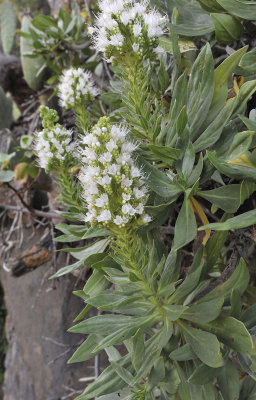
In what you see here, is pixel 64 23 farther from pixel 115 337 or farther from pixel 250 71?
pixel 115 337

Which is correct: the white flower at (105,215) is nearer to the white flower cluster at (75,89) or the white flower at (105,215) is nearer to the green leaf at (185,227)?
the green leaf at (185,227)

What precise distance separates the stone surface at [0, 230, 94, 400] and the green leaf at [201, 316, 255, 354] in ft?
3.28

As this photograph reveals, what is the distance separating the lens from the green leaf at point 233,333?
0.87m

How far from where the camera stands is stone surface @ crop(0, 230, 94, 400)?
198 centimetres

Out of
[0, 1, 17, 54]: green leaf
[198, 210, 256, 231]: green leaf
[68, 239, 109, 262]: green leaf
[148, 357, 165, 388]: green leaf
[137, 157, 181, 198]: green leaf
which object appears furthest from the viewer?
[0, 1, 17, 54]: green leaf

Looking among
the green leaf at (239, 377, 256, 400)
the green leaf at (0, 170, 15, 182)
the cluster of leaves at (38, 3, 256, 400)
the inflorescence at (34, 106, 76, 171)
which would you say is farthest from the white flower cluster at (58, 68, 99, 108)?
the green leaf at (239, 377, 256, 400)

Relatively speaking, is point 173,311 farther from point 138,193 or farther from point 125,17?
point 125,17

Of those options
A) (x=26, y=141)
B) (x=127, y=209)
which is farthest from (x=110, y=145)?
(x=26, y=141)

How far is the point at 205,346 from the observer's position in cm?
91

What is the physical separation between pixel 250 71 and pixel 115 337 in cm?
68

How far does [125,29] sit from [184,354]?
745mm

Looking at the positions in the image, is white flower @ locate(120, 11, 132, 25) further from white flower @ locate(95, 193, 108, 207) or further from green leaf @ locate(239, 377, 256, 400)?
green leaf @ locate(239, 377, 256, 400)

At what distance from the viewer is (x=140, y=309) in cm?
100

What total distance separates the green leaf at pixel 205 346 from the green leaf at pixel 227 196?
0.29 metres
